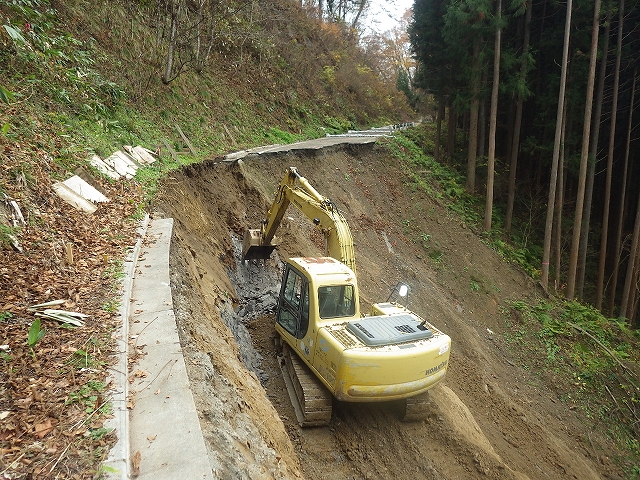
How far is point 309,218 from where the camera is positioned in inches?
→ 335

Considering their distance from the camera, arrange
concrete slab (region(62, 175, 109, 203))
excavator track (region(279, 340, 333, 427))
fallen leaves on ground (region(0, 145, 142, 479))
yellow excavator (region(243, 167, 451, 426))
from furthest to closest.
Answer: concrete slab (region(62, 175, 109, 203)) → excavator track (region(279, 340, 333, 427)) → yellow excavator (region(243, 167, 451, 426)) → fallen leaves on ground (region(0, 145, 142, 479))

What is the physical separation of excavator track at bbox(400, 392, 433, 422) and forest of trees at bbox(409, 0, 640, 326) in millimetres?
10826

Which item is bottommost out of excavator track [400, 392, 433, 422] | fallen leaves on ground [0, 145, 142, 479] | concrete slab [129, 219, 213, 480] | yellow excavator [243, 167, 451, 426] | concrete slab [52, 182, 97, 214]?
excavator track [400, 392, 433, 422]

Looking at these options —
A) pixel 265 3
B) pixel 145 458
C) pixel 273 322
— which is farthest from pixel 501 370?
pixel 265 3

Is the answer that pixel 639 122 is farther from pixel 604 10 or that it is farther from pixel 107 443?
pixel 107 443

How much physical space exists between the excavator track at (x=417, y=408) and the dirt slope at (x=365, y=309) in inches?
7.2

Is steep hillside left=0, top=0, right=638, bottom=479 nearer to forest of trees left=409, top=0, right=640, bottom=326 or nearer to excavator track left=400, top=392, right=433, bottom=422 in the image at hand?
excavator track left=400, top=392, right=433, bottom=422

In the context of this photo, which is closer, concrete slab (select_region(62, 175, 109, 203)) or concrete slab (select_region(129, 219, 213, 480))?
concrete slab (select_region(129, 219, 213, 480))

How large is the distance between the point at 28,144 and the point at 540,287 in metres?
16.0

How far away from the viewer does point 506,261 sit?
16.9m

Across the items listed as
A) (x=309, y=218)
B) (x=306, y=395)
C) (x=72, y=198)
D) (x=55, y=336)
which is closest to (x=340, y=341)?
(x=306, y=395)

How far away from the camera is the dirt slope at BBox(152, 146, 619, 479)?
204 inches

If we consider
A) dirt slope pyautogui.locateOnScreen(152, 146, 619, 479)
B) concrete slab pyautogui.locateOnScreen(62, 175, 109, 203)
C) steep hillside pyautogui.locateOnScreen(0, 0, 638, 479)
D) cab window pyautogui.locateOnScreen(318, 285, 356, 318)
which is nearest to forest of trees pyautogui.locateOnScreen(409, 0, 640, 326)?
steep hillside pyautogui.locateOnScreen(0, 0, 638, 479)

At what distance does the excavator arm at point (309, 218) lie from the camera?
7969 millimetres
